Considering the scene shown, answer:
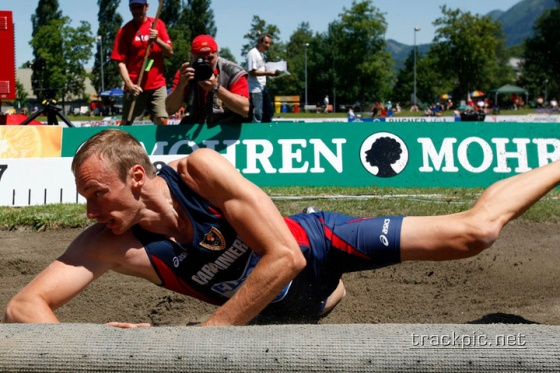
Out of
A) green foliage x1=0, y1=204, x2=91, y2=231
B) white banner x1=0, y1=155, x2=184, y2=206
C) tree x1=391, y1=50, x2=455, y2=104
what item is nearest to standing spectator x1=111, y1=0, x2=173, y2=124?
white banner x1=0, y1=155, x2=184, y2=206

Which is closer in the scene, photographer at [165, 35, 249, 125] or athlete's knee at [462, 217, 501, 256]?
athlete's knee at [462, 217, 501, 256]

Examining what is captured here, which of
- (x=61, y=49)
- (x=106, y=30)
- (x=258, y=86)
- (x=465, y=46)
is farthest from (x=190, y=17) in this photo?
(x=258, y=86)

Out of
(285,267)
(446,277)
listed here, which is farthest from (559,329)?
(446,277)

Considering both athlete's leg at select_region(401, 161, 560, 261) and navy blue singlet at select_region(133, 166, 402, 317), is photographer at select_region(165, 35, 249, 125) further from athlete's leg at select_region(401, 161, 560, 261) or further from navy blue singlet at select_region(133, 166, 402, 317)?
athlete's leg at select_region(401, 161, 560, 261)

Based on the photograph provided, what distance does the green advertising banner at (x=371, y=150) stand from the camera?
8711mm

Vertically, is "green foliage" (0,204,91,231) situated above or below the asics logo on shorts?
below

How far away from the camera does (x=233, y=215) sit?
9.04 ft

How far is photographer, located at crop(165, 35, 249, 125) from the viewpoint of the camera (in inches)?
313

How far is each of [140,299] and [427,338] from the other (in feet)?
10.4

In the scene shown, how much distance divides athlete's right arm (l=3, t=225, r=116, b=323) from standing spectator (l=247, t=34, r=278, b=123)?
256 inches

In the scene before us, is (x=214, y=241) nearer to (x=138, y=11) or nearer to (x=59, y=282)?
(x=59, y=282)

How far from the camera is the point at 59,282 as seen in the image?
2936 mm

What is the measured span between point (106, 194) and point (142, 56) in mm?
6550

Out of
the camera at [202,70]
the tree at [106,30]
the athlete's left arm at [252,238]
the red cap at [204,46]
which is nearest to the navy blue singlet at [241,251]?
the athlete's left arm at [252,238]
